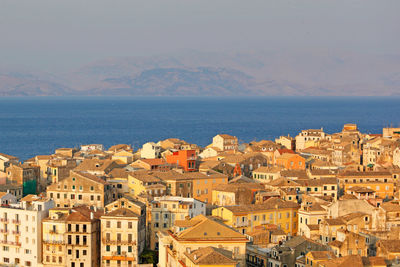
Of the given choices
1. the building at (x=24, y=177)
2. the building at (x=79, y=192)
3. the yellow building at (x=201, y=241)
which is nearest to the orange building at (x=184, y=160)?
the building at (x=24, y=177)

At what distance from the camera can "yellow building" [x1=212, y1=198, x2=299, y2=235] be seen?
55.5 metres

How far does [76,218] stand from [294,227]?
59.3 ft

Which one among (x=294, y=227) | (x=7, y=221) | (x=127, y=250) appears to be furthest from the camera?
(x=294, y=227)

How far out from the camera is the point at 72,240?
4938cm

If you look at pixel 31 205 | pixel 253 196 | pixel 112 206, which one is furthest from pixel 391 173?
pixel 31 205

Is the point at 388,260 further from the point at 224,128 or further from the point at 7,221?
the point at 224,128

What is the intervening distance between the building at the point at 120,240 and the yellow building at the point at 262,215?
887 cm

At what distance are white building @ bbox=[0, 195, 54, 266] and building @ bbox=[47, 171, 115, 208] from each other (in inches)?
262

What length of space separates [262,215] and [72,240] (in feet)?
Result: 49.6

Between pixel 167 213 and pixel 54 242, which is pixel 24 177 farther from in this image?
pixel 54 242

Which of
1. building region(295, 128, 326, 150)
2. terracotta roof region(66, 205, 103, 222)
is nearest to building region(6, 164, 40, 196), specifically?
terracotta roof region(66, 205, 103, 222)

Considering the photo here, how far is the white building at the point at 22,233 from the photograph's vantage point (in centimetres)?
5103

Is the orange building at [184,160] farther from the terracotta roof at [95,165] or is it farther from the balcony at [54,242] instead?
the balcony at [54,242]

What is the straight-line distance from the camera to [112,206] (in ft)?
175
